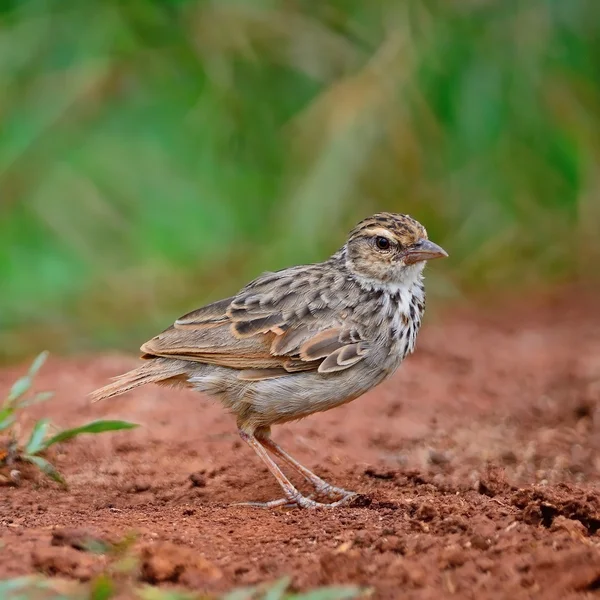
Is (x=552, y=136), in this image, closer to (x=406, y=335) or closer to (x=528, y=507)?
(x=406, y=335)

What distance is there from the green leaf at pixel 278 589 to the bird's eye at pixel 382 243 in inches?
118

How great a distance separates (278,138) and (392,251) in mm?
5200

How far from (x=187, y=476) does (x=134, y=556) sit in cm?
208

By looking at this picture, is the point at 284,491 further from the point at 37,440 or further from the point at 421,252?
the point at 421,252

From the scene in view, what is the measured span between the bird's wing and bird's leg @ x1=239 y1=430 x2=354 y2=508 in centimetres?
40

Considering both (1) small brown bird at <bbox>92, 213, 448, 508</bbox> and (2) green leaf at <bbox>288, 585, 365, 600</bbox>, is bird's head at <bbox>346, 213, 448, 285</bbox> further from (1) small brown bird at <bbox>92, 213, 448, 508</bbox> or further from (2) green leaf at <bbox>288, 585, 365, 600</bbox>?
(2) green leaf at <bbox>288, 585, 365, 600</bbox>

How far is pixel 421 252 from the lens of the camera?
19.9 ft

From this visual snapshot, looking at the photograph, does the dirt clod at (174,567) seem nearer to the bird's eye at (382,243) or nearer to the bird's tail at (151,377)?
the bird's tail at (151,377)

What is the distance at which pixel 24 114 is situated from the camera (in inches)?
428

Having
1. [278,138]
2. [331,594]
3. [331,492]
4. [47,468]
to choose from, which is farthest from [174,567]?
[278,138]

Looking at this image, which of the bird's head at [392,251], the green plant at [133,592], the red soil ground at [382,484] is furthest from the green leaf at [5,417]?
the bird's head at [392,251]

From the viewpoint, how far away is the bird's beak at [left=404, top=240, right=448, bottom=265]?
237 inches

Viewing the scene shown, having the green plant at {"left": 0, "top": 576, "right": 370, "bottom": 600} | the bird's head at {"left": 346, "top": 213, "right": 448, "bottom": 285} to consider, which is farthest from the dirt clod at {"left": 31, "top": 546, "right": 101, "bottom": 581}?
the bird's head at {"left": 346, "top": 213, "right": 448, "bottom": 285}

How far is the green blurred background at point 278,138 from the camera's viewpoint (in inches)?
395
